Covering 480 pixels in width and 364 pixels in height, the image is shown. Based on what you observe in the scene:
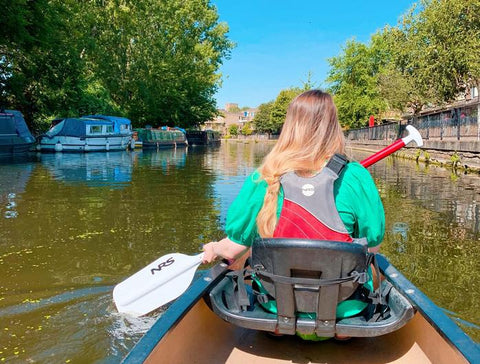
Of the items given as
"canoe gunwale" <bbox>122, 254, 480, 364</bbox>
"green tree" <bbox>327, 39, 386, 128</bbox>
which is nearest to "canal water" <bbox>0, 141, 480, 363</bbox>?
"canoe gunwale" <bbox>122, 254, 480, 364</bbox>

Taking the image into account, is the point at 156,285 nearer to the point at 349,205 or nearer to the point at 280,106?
the point at 349,205

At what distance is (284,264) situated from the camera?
2.10m

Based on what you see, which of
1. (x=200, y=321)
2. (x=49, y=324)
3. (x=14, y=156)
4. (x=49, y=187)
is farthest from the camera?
(x=14, y=156)

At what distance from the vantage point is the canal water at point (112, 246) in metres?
3.67

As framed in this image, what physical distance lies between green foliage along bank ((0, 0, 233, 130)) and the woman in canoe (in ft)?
57.5

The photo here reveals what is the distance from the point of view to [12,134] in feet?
67.6

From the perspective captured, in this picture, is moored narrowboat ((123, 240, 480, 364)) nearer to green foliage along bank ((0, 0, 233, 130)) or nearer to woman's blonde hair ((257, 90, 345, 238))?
woman's blonde hair ((257, 90, 345, 238))

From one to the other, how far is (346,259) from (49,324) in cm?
282

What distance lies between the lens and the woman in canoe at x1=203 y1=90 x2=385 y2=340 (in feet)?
7.10

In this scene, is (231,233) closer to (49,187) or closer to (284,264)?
(284,264)

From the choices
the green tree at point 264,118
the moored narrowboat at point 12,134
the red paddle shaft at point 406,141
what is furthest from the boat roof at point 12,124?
the green tree at point 264,118

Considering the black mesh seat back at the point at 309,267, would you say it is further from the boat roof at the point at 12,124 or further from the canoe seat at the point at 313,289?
the boat roof at the point at 12,124

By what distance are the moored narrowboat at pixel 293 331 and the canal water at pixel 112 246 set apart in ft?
2.88

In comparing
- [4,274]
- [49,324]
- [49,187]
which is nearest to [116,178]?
[49,187]
